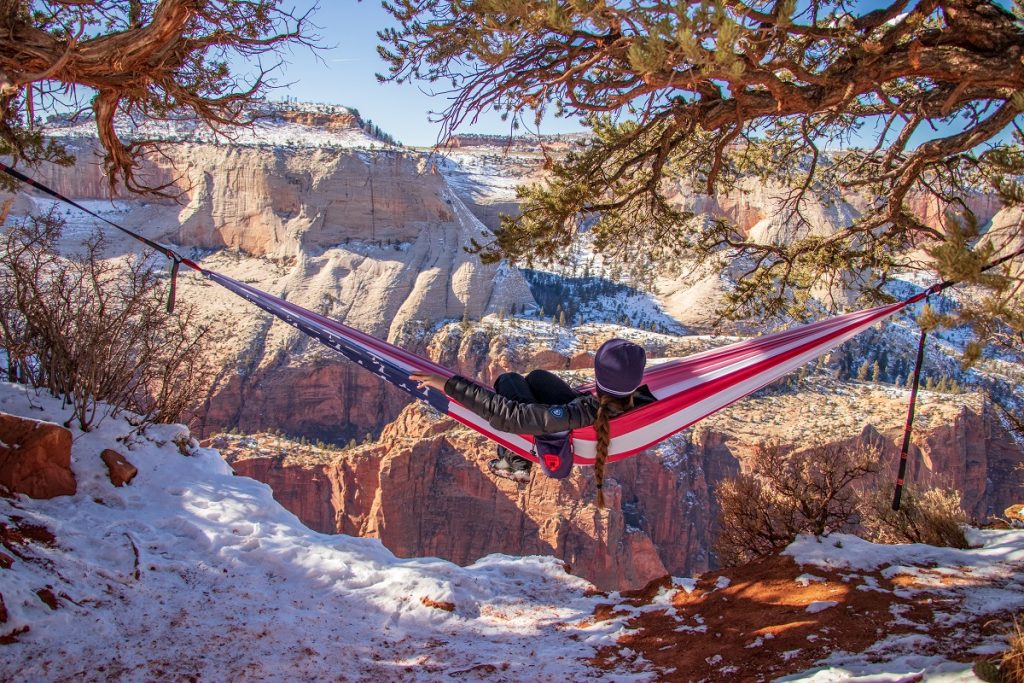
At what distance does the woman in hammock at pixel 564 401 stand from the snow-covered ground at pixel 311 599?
1140 mm

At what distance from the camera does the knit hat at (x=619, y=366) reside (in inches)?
105

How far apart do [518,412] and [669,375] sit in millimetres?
1078

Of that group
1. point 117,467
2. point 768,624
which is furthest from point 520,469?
point 117,467

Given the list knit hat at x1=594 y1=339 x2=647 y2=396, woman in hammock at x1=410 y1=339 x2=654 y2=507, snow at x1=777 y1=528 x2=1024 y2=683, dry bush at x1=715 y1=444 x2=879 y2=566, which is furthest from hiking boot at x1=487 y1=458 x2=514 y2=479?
dry bush at x1=715 y1=444 x2=879 y2=566

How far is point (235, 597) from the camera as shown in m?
3.57

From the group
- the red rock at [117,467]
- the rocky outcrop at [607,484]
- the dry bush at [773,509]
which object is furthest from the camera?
the rocky outcrop at [607,484]

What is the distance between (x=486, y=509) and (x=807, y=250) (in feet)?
61.8

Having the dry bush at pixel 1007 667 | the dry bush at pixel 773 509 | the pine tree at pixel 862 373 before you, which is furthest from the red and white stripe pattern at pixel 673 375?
the pine tree at pixel 862 373

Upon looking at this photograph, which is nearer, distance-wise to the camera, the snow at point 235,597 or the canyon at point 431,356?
the snow at point 235,597

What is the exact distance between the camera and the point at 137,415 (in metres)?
5.83

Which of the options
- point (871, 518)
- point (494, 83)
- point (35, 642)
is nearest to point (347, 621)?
point (35, 642)

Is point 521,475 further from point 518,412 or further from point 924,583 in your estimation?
point 924,583

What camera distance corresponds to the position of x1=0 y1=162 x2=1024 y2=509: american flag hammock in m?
3.11

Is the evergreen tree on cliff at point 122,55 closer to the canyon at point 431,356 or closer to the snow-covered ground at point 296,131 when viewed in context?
the canyon at point 431,356
